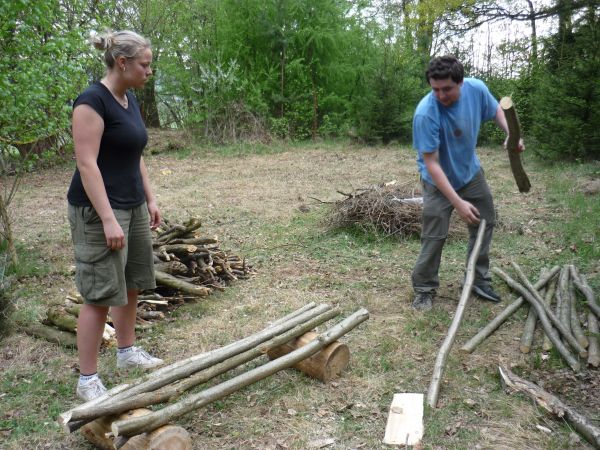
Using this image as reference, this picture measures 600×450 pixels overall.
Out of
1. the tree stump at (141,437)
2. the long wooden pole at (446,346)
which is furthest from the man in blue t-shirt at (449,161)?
the tree stump at (141,437)

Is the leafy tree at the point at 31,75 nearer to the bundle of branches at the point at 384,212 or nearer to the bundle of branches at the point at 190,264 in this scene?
the bundle of branches at the point at 190,264

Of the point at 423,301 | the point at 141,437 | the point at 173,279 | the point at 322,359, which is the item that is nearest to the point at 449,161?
the point at 423,301

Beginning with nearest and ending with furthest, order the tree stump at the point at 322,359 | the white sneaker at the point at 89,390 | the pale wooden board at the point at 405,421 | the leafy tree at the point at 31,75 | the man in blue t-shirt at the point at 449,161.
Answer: the pale wooden board at the point at 405,421 < the white sneaker at the point at 89,390 < the tree stump at the point at 322,359 < the man in blue t-shirt at the point at 449,161 < the leafy tree at the point at 31,75

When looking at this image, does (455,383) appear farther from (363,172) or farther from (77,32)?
(363,172)

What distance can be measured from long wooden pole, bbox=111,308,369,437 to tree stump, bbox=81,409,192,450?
0.05m

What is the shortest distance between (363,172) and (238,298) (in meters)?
7.10

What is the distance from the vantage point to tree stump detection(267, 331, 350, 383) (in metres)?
3.30

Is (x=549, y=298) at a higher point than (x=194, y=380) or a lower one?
lower

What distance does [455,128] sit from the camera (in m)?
3.99

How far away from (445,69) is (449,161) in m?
0.76

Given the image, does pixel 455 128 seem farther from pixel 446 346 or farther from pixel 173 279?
pixel 173 279

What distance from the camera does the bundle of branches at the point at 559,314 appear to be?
3.55 m

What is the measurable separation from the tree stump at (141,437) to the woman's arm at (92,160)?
922 millimetres

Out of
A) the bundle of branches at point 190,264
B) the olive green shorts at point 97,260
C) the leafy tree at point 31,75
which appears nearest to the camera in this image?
the olive green shorts at point 97,260
